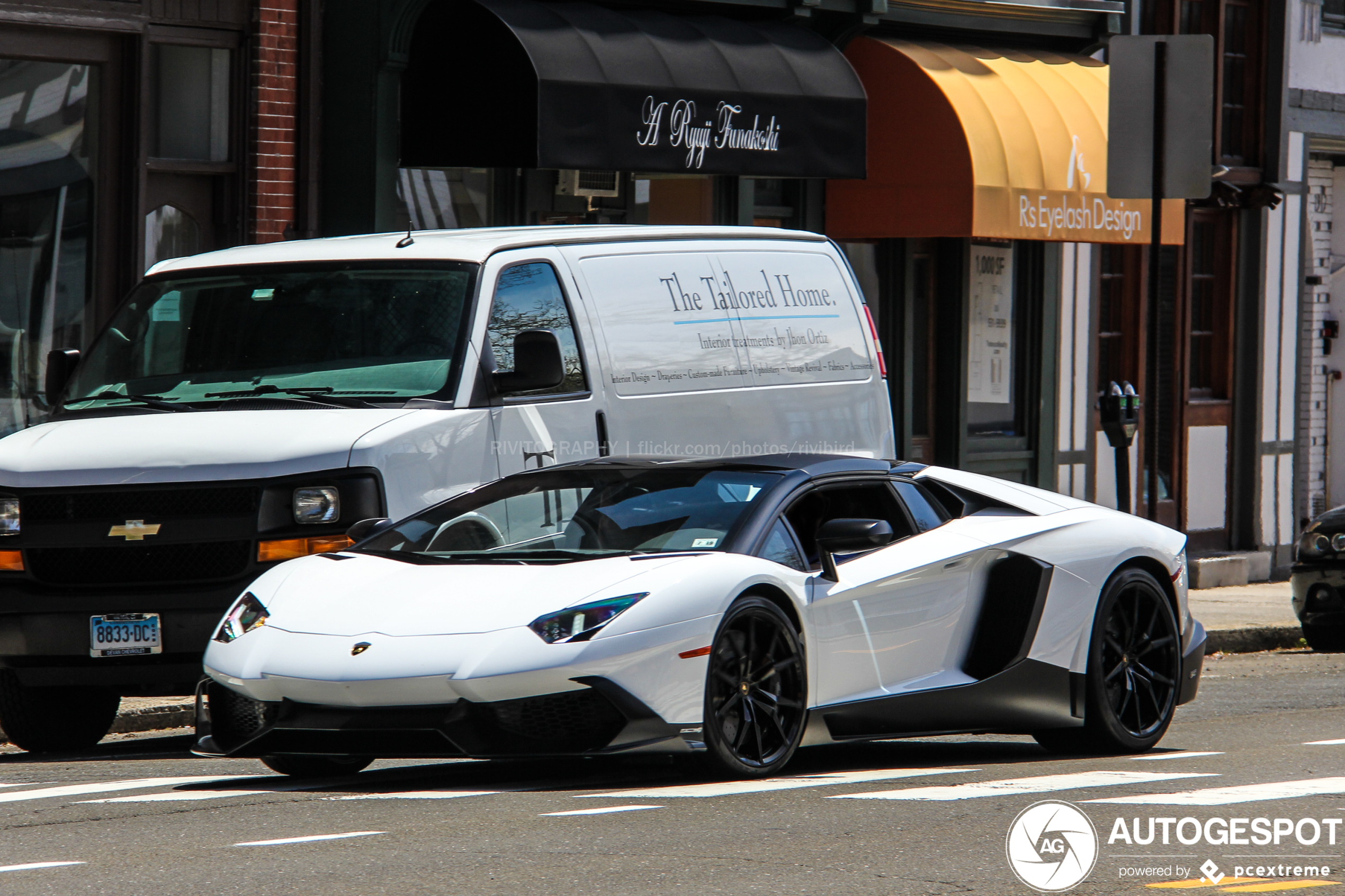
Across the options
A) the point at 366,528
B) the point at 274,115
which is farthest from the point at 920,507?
the point at 274,115

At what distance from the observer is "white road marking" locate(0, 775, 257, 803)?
802 cm

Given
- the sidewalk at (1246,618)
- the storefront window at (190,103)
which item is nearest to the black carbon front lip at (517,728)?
the storefront window at (190,103)

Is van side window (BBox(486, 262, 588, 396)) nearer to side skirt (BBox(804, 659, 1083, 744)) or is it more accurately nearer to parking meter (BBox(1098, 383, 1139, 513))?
side skirt (BBox(804, 659, 1083, 744))

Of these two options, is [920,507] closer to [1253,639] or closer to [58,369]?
[58,369]

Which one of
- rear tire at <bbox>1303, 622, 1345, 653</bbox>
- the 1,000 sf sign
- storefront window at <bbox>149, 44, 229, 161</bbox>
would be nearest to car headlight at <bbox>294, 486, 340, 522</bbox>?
the 1,000 sf sign

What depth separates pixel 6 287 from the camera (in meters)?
13.9

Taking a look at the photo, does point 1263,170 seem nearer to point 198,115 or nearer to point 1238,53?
point 1238,53

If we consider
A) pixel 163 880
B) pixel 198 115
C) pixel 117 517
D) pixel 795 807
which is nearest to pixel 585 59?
pixel 198 115

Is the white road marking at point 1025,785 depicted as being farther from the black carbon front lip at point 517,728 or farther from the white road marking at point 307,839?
the white road marking at point 307,839

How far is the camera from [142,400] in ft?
33.5

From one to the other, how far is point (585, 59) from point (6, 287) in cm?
407

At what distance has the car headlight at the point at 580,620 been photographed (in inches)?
295

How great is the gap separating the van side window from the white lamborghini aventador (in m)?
1.41

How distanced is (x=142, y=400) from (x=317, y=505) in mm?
1370
